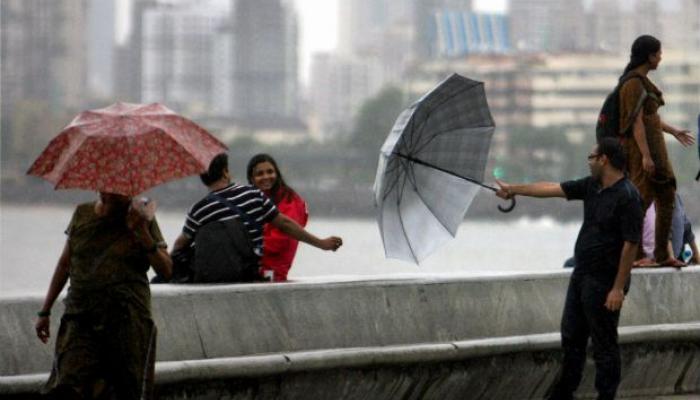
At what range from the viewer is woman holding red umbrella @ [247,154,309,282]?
352 inches

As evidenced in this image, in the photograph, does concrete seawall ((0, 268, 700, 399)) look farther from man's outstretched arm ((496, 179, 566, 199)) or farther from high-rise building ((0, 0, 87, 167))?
high-rise building ((0, 0, 87, 167))

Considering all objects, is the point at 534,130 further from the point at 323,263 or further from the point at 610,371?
the point at 610,371

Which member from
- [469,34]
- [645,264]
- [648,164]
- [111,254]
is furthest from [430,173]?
[469,34]

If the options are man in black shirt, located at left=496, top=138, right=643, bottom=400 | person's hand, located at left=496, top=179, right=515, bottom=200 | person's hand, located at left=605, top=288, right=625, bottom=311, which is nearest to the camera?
person's hand, located at left=605, top=288, right=625, bottom=311

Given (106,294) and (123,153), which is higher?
(123,153)

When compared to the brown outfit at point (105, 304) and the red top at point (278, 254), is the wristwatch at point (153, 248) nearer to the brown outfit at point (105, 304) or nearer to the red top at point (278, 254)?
the brown outfit at point (105, 304)

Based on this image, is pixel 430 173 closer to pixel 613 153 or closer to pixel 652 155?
pixel 652 155

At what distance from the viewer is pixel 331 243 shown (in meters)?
8.19

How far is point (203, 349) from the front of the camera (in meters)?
7.87

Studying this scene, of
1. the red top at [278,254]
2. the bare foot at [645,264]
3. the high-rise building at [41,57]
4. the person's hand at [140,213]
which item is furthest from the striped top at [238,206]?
the high-rise building at [41,57]

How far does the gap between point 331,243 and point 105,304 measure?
1.87 m

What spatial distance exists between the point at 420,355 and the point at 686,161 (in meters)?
107

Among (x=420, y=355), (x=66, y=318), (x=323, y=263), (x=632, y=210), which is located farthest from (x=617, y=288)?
(x=323, y=263)

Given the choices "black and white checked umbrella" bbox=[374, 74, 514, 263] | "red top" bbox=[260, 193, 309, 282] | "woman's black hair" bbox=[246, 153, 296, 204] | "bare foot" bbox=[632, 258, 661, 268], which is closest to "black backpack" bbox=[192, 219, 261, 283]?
"woman's black hair" bbox=[246, 153, 296, 204]
